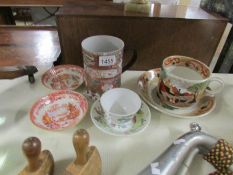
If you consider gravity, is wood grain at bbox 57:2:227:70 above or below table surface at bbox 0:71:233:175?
above

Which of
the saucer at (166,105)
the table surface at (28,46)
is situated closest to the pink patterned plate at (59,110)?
the saucer at (166,105)

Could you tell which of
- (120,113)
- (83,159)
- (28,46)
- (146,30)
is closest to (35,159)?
(83,159)

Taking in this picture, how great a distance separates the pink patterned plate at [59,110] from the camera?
0.38 metres

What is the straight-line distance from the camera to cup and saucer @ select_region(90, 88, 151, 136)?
Answer: 36 cm

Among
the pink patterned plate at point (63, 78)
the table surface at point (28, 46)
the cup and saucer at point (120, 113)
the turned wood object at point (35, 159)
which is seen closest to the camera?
the turned wood object at point (35, 159)

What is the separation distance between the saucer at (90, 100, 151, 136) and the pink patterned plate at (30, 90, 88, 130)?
0.9 inches

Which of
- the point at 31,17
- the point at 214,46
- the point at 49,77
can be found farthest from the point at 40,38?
the point at 214,46

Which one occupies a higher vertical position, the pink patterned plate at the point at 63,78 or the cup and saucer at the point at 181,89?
the cup and saucer at the point at 181,89

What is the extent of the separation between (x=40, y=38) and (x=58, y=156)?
130 cm

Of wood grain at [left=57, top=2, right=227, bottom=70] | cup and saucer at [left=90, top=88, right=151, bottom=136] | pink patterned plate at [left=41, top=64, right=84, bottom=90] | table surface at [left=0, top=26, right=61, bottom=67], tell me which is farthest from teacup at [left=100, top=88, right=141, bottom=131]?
table surface at [left=0, top=26, right=61, bottom=67]

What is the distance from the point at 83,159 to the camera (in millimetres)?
274

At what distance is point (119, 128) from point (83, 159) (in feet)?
0.36

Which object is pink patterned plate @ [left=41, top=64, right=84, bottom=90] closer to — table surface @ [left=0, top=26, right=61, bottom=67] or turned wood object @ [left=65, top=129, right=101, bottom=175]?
turned wood object @ [left=65, top=129, right=101, bottom=175]

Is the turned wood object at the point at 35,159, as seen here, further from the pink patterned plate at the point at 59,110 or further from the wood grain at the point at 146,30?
the wood grain at the point at 146,30
